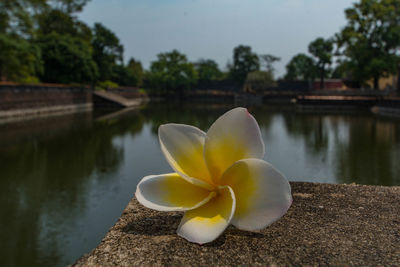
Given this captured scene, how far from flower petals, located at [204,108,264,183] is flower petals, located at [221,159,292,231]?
0.09 m

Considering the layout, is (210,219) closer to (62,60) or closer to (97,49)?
(62,60)

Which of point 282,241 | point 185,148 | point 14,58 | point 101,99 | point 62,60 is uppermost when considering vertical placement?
point 62,60

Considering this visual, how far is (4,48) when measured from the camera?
52.9ft

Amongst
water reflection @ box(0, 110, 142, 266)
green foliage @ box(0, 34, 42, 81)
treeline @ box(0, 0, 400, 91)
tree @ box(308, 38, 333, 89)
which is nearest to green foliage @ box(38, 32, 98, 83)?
treeline @ box(0, 0, 400, 91)

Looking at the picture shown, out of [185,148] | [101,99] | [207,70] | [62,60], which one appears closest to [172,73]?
[207,70]

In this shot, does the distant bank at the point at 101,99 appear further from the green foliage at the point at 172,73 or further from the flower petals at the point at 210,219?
the flower petals at the point at 210,219

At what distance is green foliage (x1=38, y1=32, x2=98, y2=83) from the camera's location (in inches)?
976

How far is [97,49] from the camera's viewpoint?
3553 cm

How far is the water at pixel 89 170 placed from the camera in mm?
4113

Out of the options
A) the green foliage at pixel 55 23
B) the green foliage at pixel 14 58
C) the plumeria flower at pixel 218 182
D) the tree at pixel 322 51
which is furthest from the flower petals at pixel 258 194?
the tree at pixel 322 51

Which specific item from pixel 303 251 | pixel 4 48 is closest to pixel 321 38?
pixel 4 48

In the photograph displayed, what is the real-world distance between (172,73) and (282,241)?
48.9m

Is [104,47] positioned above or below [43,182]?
above

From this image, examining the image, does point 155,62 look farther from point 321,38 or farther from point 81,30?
point 321,38
